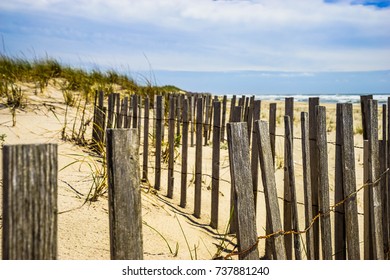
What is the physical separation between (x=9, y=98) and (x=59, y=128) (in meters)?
1.29

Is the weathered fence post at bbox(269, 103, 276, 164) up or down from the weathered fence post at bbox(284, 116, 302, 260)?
up

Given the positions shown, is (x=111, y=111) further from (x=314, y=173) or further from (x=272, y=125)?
(x=314, y=173)

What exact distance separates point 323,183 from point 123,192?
5.34 feet

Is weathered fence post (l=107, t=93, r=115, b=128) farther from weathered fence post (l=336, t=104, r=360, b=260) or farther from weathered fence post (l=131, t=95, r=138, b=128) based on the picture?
weathered fence post (l=336, t=104, r=360, b=260)

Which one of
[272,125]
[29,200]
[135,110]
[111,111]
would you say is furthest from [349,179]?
[111,111]

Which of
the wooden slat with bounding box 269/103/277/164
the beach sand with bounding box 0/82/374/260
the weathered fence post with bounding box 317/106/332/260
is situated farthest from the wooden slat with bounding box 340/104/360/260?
the beach sand with bounding box 0/82/374/260

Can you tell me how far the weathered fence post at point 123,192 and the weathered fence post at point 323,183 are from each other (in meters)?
1.55

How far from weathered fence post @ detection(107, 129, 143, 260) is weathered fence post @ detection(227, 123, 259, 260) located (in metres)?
0.63

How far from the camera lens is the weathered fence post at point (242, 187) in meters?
1.86

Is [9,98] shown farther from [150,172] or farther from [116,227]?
[116,227]

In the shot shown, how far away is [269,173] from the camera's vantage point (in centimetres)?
215

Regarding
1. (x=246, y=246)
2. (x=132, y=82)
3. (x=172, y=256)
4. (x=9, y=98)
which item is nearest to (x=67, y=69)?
(x=132, y=82)

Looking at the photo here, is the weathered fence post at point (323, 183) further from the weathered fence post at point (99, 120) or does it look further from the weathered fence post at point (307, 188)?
the weathered fence post at point (99, 120)

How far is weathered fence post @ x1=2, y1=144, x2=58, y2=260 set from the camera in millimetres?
1060
